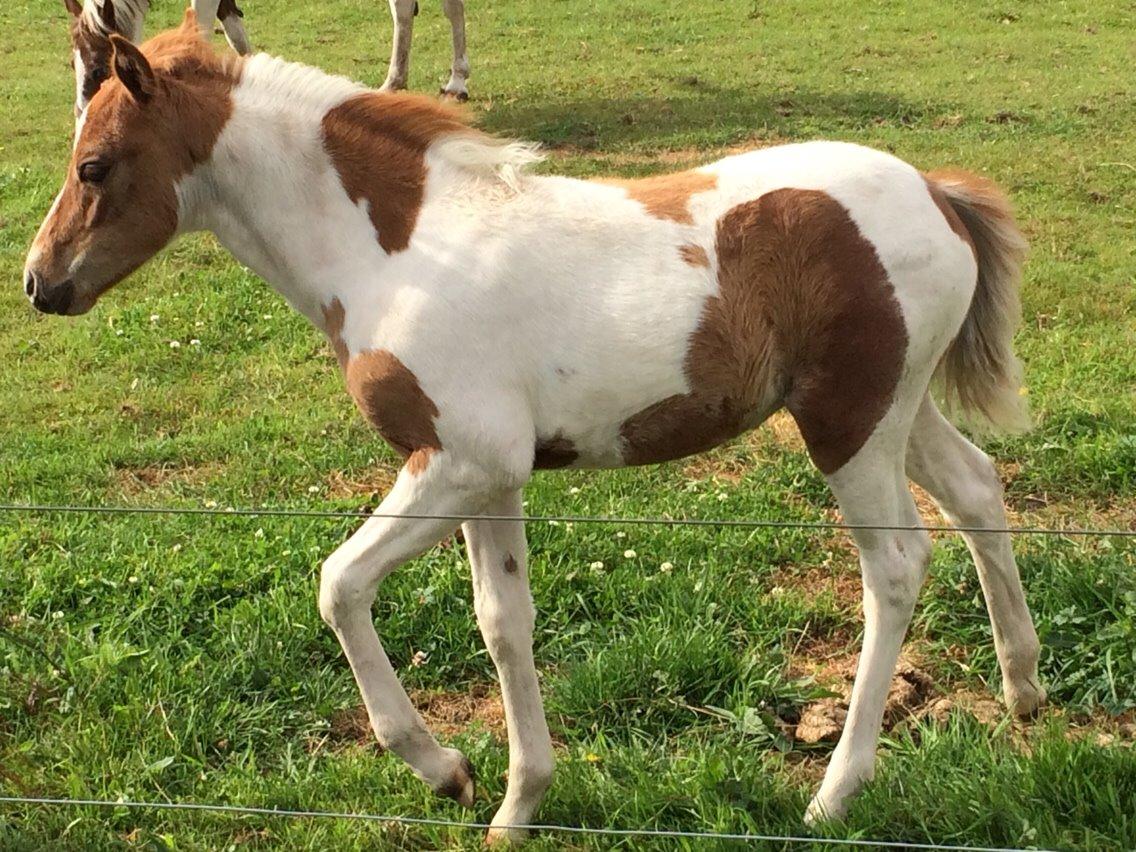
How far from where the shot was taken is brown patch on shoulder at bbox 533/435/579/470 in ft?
9.85

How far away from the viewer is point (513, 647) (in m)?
3.24

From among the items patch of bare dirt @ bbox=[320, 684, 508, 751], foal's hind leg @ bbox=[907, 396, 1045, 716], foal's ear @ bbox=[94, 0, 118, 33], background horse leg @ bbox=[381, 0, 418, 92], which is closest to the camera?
foal's hind leg @ bbox=[907, 396, 1045, 716]

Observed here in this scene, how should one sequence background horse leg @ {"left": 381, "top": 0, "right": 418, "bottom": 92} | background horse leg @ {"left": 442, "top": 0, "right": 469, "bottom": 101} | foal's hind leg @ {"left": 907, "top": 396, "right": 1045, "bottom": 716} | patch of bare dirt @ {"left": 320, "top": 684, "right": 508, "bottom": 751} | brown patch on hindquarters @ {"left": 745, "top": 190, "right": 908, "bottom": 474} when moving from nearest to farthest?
brown patch on hindquarters @ {"left": 745, "top": 190, "right": 908, "bottom": 474}, foal's hind leg @ {"left": 907, "top": 396, "right": 1045, "bottom": 716}, patch of bare dirt @ {"left": 320, "top": 684, "right": 508, "bottom": 751}, background horse leg @ {"left": 381, "top": 0, "right": 418, "bottom": 92}, background horse leg @ {"left": 442, "top": 0, "right": 469, "bottom": 101}

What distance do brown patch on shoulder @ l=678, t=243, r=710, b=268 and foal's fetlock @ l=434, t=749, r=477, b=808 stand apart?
54.9 inches

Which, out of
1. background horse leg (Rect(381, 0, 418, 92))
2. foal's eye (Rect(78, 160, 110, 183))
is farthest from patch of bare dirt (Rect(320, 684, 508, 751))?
background horse leg (Rect(381, 0, 418, 92))

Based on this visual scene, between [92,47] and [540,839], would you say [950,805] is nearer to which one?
[540,839]

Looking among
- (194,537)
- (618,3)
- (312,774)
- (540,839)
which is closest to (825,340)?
(540,839)

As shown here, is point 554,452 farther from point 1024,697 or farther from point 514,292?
point 1024,697

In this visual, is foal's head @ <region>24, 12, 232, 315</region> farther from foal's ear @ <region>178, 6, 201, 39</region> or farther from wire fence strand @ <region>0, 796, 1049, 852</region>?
wire fence strand @ <region>0, 796, 1049, 852</region>

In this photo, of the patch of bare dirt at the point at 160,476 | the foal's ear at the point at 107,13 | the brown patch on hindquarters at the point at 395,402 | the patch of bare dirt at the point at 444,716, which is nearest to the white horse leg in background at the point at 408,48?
the foal's ear at the point at 107,13

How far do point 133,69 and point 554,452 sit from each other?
4.36 ft

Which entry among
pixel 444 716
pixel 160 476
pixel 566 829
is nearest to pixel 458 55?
pixel 160 476

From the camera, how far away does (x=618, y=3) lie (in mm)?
15477

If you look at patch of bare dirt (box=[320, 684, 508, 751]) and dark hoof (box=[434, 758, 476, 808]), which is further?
patch of bare dirt (box=[320, 684, 508, 751])
